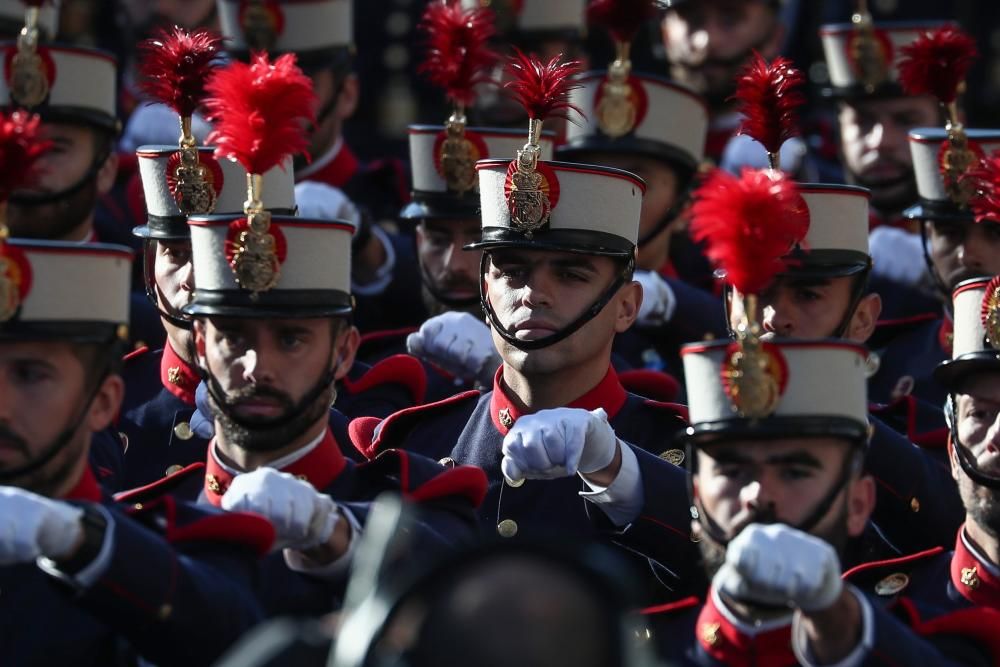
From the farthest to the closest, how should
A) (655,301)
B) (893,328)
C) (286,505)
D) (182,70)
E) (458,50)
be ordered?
(893,328), (655,301), (458,50), (182,70), (286,505)

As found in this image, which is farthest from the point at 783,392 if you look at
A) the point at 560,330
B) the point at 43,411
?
the point at 43,411

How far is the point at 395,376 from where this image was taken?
8.05 m

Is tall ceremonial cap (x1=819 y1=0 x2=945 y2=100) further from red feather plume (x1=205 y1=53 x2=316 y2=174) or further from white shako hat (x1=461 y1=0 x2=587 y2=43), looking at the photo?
red feather plume (x1=205 y1=53 x2=316 y2=174)

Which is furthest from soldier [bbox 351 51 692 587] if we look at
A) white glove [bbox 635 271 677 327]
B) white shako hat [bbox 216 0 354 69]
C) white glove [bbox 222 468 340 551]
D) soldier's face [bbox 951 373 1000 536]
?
white shako hat [bbox 216 0 354 69]

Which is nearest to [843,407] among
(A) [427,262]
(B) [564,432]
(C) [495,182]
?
(B) [564,432]

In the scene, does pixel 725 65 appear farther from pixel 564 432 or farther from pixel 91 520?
pixel 91 520

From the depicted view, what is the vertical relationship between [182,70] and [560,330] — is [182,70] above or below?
above

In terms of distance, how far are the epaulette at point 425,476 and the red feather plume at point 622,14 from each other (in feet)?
8.98

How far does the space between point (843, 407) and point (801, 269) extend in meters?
1.54

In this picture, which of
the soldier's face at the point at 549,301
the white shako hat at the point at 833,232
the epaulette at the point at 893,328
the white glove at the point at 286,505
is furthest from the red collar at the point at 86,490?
the epaulette at the point at 893,328

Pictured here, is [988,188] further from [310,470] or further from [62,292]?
[62,292]

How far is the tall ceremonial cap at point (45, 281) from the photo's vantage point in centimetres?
596

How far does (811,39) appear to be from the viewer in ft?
41.5

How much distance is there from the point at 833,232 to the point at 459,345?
50.6 inches
